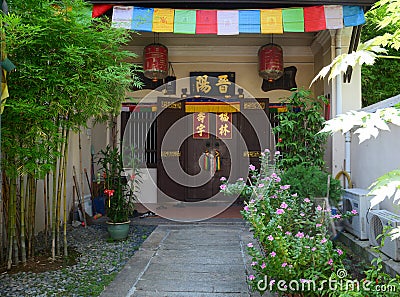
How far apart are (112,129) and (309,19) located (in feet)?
15.4

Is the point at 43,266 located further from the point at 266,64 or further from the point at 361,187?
the point at 266,64

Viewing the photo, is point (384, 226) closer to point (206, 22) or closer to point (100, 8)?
point (206, 22)

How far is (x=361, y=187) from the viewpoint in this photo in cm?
560

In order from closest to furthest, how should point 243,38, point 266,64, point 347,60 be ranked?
point 347,60, point 266,64, point 243,38

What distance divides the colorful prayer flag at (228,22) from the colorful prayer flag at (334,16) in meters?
1.36

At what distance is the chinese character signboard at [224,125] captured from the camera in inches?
326

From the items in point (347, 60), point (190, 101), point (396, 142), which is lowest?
point (396, 142)

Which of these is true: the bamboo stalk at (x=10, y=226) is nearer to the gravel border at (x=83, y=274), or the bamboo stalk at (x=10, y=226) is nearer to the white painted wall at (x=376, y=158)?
the gravel border at (x=83, y=274)

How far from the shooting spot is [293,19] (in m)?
5.61

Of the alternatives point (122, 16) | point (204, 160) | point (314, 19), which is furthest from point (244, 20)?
point (204, 160)

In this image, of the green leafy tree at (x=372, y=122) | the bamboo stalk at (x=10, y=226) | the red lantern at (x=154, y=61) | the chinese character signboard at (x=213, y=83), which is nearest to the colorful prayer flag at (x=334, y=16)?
the chinese character signboard at (x=213, y=83)

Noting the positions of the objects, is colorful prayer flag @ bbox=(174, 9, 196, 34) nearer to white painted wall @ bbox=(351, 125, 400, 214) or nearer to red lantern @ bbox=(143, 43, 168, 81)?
red lantern @ bbox=(143, 43, 168, 81)

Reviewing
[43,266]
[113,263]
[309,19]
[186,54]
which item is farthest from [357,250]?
[186,54]

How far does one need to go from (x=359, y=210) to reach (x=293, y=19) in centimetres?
295
